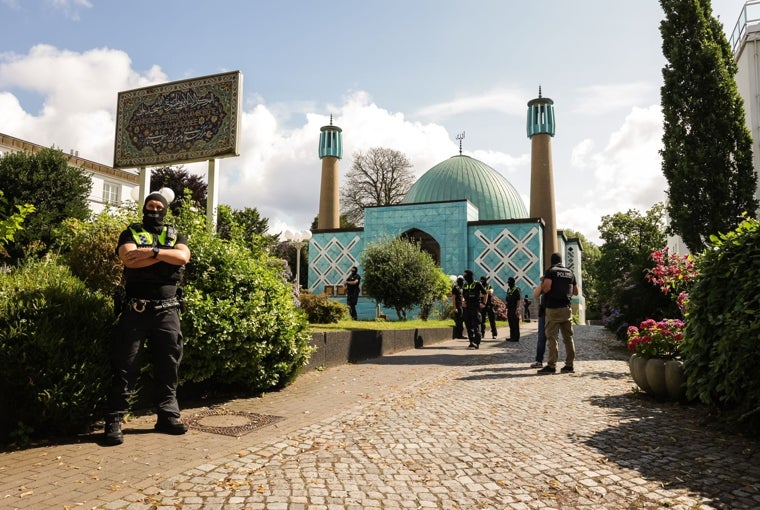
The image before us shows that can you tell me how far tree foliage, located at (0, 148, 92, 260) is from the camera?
21828 mm

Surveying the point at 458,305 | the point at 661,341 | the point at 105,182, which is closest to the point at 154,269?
the point at 661,341

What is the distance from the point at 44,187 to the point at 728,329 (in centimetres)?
2558

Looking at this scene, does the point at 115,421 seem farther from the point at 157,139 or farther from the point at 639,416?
the point at 157,139

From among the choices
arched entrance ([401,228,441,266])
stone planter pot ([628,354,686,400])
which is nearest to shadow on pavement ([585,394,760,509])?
stone planter pot ([628,354,686,400])

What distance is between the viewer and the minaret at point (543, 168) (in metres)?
40.4

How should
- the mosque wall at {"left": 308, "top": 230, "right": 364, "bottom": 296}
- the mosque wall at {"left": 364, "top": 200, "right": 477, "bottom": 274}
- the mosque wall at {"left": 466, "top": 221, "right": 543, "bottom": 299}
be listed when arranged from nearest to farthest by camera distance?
the mosque wall at {"left": 466, "top": 221, "right": 543, "bottom": 299}, the mosque wall at {"left": 364, "top": 200, "right": 477, "bottom": 274}, the mosque wall at {"left": 308, "top": 230, "right": 364, "bottom": 296}

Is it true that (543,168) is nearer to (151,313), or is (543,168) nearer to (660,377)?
(660,377)

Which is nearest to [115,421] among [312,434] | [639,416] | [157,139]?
[312,434]

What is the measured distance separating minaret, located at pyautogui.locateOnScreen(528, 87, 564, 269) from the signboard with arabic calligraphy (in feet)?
106

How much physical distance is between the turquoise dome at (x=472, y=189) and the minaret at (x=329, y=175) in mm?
6463

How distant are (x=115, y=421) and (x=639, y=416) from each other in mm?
5190

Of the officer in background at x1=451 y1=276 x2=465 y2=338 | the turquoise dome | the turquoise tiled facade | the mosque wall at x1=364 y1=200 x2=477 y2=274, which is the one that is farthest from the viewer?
the turquoise dome

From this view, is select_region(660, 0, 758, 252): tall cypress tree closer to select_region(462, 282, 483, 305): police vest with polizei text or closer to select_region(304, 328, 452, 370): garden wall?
select_region(462, 282, 483, 305): police vest with polizei text

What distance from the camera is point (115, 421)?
4262 mm
